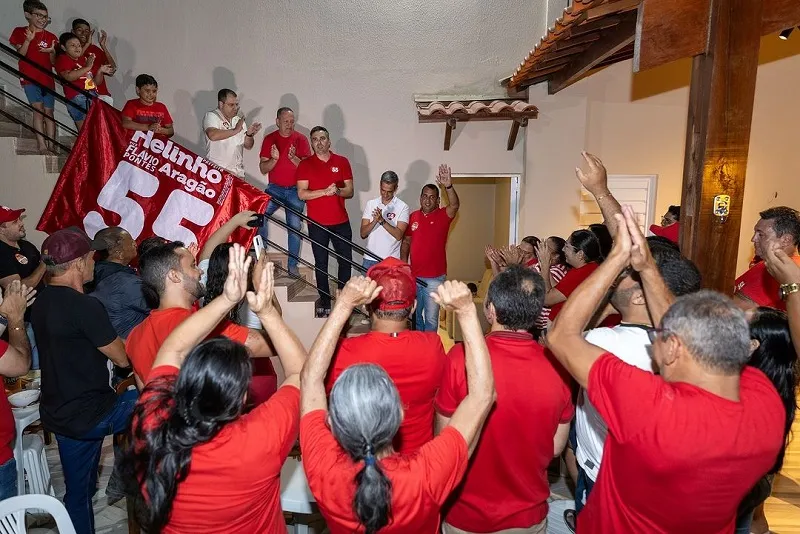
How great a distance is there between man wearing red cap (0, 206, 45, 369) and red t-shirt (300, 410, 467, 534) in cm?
428

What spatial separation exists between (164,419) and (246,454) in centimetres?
28

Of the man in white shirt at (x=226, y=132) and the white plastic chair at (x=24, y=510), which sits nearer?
the white plastic chair at (x=24, y=510)

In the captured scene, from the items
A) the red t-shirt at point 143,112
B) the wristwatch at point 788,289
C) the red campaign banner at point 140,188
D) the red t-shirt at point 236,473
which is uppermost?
the red t-shirt at point 143,112

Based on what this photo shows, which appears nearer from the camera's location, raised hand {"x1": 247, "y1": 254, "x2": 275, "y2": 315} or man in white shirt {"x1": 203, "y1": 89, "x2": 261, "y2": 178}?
raised hand {"x1": 247, "y1": 254, "x2": 275, "y2": 315}

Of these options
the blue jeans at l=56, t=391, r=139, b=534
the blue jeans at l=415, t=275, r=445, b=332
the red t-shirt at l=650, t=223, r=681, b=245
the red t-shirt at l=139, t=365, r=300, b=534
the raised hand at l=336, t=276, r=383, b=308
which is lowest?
the blue jeans at l=56, t=391, r=139, b=534

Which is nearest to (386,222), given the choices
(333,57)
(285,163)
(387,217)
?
(387,217)

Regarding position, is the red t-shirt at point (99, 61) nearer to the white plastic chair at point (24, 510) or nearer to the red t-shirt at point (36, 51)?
the red t-shirt at point (36, 51)

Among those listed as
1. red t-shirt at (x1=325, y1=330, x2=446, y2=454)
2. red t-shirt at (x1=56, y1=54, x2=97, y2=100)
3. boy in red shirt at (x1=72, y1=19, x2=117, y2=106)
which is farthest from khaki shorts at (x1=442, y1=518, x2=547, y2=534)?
boy in red shirt at (x1=72, y1=19, x2=117, y2=106)

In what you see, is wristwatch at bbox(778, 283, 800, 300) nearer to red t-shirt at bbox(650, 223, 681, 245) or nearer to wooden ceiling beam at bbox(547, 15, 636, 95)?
wooden ceiling beam at bbox(547, 15, 636, 95)

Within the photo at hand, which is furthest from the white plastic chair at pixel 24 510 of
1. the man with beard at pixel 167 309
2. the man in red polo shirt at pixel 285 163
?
the man in red polo shirt at pixel 285 163

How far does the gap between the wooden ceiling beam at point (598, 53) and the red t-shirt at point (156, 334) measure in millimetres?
3980

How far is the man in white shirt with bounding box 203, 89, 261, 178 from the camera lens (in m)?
6.39

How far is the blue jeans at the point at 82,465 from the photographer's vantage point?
313 centimetres

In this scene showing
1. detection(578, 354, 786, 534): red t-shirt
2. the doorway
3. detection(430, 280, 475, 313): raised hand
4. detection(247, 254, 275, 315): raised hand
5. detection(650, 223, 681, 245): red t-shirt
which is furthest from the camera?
the doorway
